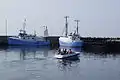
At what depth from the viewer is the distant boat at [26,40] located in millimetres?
122875

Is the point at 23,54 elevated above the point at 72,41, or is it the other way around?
the point at 72,41

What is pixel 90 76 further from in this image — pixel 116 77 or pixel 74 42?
pixel 74 42

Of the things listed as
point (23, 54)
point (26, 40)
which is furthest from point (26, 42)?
point (23, 54)

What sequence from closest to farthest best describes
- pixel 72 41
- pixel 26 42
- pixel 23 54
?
pixel 23 54 < pixel 72 41 < pixel 26 42

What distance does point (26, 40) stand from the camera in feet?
412

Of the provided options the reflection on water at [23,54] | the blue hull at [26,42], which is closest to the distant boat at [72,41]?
the blue hull at [26,42]

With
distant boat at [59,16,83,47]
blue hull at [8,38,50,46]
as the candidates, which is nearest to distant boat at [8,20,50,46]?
blue hull at [8,38,50,46]

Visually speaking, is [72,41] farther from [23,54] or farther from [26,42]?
[23,54]

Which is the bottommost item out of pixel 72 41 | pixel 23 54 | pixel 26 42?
pixel 23 54

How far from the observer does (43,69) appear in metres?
50.0

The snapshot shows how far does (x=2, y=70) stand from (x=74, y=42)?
222 feet

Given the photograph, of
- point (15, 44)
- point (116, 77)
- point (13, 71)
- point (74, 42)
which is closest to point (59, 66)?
point (13, 71)

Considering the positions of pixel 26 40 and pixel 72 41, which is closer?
pixel 72 41

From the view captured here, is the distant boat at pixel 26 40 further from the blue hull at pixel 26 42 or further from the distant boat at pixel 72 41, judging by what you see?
the distant boat at pixel 72 41
